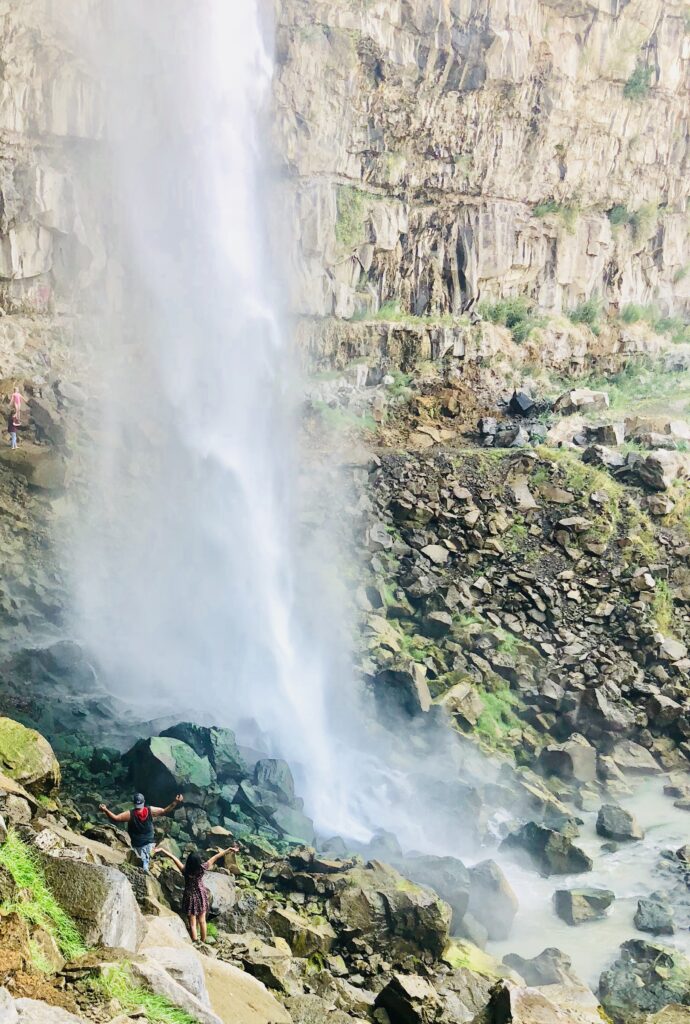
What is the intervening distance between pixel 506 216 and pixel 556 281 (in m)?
3.43

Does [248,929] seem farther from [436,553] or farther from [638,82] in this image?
[638,82]

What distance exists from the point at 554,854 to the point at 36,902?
8.90m

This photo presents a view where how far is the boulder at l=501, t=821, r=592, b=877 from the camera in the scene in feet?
40.4

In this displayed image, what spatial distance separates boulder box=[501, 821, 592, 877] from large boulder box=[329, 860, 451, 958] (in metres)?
3.43

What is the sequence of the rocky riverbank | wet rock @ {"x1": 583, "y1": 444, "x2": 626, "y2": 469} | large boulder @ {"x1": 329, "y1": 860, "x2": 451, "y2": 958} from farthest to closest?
wet rock @ {"x1": 583, "y1": 444, "x2": 626, "y2": 469} → large boulder @ {"x1": 329, "y1": 860, "x2": 451, "y2": 958} → the rocky riverbank

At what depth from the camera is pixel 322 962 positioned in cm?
852

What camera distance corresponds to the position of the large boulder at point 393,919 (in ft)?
29.9

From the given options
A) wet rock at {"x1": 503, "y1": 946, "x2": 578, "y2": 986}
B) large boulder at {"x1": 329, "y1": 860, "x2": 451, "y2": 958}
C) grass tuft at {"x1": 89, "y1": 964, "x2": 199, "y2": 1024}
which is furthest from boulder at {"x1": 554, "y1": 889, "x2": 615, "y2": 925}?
grass tuft at {"x1": 89, "y1": 964, "x2": 199, "y2": 1024}

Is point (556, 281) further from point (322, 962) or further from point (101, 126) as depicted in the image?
point (322, 962)

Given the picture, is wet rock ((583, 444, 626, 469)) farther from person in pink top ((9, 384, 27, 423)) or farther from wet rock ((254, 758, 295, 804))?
person in pink top ((9, 384, 27, 423))

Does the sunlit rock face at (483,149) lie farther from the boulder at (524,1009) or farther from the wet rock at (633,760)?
the boulder at (524,1009)

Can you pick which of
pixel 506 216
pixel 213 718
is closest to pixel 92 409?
pixel 213 718

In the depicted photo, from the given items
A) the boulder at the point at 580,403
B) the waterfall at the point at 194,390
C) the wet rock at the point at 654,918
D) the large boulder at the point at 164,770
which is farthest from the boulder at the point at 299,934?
the boulder at the point at 580,403

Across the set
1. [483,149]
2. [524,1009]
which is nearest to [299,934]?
[524,1009]
